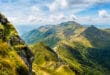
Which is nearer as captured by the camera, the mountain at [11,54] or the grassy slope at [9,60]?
the grassy slope at [9,60]

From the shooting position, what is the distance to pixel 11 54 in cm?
7044

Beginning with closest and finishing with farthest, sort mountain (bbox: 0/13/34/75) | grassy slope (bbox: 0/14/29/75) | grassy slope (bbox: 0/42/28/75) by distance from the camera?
grassy slope (bbox: 0/42/28/75) < grassy slope (bbox: 0/14/29/75) < mountain (bbox: 0/13/34/75)

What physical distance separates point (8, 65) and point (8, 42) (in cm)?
1600

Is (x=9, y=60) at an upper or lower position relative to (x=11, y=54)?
lower

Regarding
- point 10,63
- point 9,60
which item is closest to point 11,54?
point 9,60

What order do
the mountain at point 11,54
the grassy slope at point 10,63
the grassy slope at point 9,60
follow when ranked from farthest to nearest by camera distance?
1. the mountain at point 11,54
2. the grassy slope at point 9,60
3. the grassy slope at point 10,63

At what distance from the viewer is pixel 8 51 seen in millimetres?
71188

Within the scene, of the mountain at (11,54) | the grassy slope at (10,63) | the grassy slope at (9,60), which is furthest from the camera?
the mountain at (11,54)

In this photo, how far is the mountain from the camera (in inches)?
2470

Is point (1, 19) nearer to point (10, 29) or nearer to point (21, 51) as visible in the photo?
point (10, 29)

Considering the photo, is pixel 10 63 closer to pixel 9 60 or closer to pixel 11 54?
pixel 9 60

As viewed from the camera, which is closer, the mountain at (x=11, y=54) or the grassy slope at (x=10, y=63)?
the grassy slope at (x=10, y=63)

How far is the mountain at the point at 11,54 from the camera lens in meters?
62.8

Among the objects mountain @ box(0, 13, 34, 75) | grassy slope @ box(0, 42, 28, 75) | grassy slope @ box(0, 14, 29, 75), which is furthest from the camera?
mountain @ box(0, 13, 34, 75)
